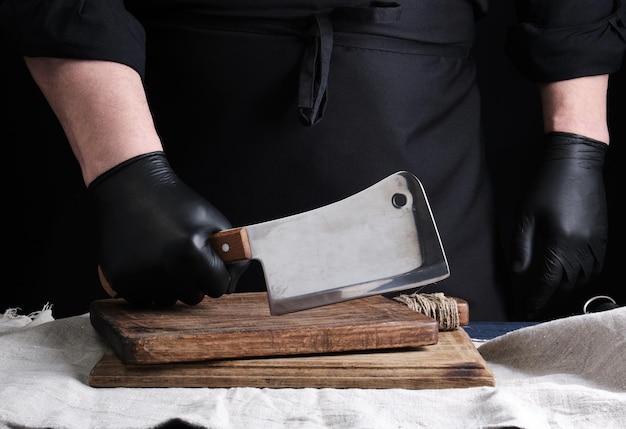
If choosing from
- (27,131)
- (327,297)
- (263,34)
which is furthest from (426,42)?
(27,131)

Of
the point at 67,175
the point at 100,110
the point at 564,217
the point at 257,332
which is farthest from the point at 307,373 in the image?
the point at 67,175

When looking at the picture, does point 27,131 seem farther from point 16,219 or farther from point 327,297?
point 327,297

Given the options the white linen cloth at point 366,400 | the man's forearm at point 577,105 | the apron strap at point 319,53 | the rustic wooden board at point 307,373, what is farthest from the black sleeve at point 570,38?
the rustic wooden board at point 307,373

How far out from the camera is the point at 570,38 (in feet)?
4.08

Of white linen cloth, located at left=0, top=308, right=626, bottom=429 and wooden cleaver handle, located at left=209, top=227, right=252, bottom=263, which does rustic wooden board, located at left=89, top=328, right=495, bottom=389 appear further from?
wooden cleaver handle, located at left=209, top=227, right=252, bottom=263

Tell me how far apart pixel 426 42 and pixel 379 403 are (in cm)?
64

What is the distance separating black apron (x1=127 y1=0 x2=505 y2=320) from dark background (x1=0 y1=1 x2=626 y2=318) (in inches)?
17.0

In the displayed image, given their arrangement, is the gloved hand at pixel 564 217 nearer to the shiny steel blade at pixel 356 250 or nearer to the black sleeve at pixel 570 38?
the black sleeve at pixel 570 38

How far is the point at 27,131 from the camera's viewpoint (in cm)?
157

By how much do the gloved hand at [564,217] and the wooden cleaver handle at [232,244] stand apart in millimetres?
538

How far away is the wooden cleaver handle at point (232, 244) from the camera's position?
0.81 metres

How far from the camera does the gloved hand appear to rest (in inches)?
48.4

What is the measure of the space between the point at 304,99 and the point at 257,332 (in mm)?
405

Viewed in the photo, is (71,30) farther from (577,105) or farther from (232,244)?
(577,105)
